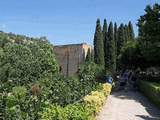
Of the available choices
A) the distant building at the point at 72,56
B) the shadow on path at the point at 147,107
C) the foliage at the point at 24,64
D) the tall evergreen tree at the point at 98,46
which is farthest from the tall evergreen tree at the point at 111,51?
the shadow on path at the point at 147,107

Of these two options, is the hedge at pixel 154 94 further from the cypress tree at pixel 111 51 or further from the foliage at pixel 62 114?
the cypress tree at pixel 111 51

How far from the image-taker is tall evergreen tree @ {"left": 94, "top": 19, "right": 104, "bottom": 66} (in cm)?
5791

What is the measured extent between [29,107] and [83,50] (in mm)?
56845

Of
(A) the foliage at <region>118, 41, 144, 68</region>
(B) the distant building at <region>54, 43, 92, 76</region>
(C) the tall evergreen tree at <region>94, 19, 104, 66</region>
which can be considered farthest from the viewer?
(B) the distant building at <region>54, 43, 92, 76</region>

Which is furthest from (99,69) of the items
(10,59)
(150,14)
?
(150,14)

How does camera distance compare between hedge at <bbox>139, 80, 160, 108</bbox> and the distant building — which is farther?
the distant building

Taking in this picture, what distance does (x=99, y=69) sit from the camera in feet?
139

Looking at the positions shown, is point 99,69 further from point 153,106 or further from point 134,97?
point 153,106

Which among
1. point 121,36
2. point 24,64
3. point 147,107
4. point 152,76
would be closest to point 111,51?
point 121,36

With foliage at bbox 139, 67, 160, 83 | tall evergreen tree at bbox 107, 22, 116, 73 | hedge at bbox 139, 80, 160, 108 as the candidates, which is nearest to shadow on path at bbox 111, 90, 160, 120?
hedge at bbox 139, 80, 160, 108

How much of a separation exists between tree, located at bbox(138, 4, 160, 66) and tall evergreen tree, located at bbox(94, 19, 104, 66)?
25.4 metres

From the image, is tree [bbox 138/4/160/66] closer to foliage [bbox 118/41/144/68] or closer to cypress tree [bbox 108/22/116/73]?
foliage [bbox 118/41/144/68]

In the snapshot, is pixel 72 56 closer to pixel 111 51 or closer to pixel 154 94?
pixel 111 51

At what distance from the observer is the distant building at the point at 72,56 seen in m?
70.0
